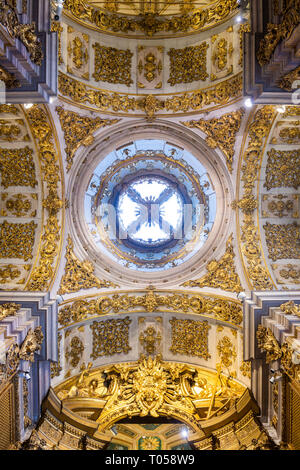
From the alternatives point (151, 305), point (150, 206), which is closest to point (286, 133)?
point (150, 206)

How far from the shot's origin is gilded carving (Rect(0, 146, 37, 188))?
38.8 ft

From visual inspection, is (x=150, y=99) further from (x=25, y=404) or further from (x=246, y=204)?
(x=25, y=404)

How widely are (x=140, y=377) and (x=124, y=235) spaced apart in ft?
18.8

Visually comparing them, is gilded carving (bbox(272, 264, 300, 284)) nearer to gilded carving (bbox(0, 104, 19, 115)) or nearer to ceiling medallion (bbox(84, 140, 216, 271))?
ceiling medallion (bbox(84, 140, 216, 271))

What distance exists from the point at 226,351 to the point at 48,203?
8.26 m

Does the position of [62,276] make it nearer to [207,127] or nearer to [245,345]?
[245,345]

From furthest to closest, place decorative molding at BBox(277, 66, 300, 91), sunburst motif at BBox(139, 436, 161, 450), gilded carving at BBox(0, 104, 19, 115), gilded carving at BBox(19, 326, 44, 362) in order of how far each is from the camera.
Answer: gilded carving at BBox(0, 104, 19, 115) < sunburst motif at BBox(139, 436, 161, 450) < gilded carving at BBox(19, 326, 44, 362) < decorative molding at BBox(277, 66, 300, 91)

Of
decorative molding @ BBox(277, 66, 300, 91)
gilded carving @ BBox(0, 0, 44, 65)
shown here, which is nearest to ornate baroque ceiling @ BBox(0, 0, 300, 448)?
gilded carving @ BBox(0, 0, 44, 65)

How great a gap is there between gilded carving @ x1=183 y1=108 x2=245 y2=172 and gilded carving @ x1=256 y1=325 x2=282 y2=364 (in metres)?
5.95

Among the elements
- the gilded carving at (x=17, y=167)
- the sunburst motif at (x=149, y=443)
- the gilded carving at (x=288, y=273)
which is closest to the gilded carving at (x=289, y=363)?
the gilded carving at (x=288, y=273)
